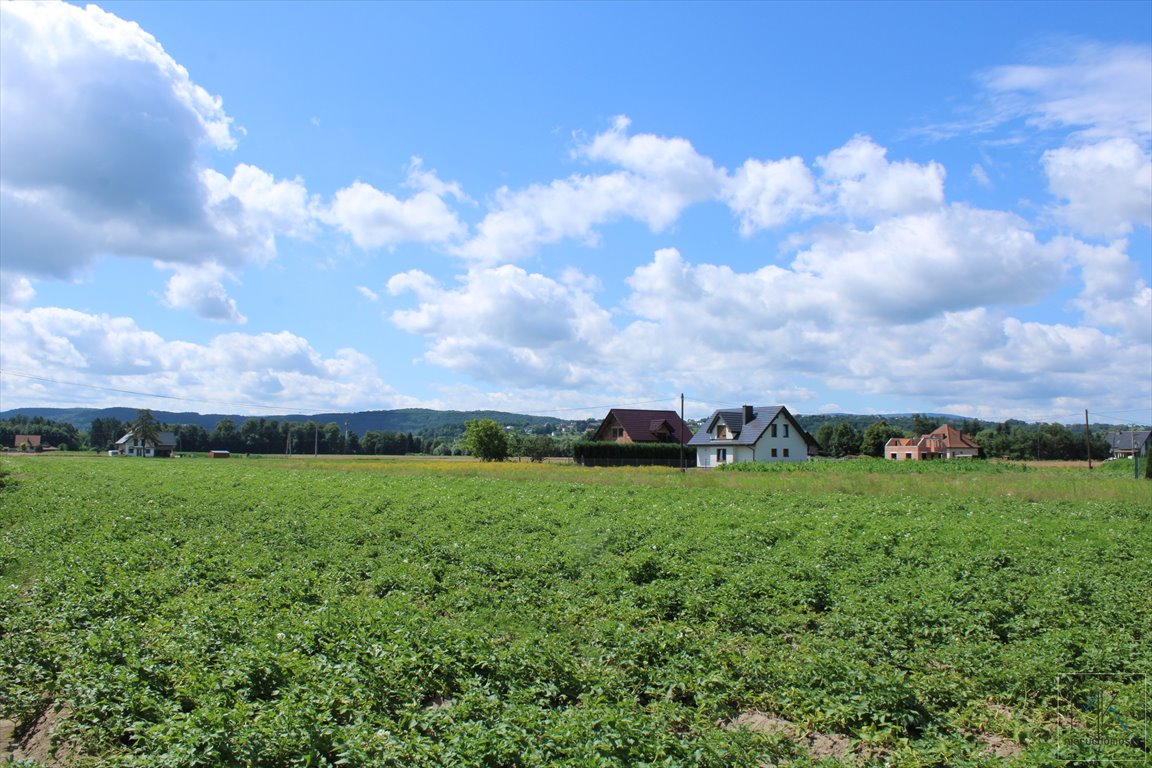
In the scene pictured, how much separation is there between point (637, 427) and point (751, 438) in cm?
1572

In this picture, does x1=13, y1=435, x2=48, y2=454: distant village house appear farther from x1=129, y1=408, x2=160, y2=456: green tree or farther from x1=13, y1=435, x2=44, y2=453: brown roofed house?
x1=129, y1=408, x2=160, y2=456: green tree

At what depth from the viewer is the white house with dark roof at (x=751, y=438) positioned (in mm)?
71188

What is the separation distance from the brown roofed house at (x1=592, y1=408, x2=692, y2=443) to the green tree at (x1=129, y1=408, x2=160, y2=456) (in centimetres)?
8814

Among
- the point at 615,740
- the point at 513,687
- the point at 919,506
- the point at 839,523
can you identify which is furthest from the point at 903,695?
the point at 919,506

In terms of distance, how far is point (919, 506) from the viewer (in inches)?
957

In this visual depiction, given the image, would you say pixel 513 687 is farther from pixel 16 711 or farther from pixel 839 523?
pixel 839 523

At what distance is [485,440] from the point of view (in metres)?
80.1

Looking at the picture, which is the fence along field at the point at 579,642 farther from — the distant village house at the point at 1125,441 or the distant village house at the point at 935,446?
the distant village house at the point at 1125,441

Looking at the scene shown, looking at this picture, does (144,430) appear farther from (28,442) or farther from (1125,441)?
(1125,441)

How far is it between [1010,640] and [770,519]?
34.4 ft

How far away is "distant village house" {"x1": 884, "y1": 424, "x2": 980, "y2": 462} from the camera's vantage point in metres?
109

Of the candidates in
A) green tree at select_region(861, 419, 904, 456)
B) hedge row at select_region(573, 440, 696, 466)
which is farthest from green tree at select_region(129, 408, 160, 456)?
green tree at select_region(861, 419, 904, 456)

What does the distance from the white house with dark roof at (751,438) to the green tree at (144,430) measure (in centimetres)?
10071

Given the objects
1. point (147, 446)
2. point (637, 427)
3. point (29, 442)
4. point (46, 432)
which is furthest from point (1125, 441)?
point (46, 432)
